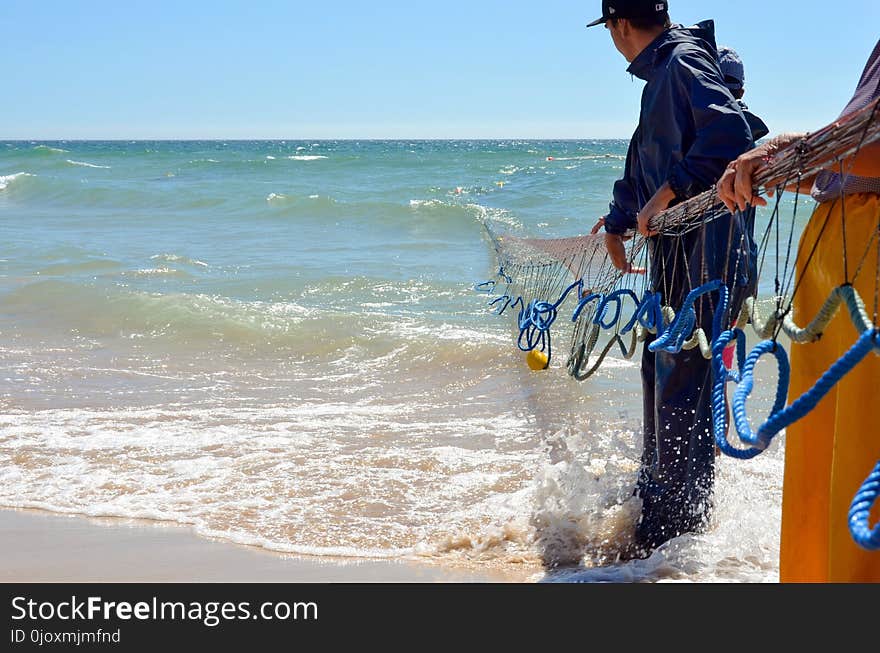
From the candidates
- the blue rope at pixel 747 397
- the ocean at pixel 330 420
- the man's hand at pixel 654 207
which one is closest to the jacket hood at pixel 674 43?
the man's hand at pixel 654 207

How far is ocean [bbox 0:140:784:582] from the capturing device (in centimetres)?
351

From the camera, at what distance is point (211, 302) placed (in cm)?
855

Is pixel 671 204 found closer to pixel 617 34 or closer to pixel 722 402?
pixel 617 34

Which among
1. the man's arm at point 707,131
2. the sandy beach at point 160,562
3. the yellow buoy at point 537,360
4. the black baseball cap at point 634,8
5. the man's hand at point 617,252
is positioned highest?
the black baseball cap at point 634,8

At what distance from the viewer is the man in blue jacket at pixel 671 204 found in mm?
2678

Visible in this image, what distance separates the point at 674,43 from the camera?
2811 millimetres

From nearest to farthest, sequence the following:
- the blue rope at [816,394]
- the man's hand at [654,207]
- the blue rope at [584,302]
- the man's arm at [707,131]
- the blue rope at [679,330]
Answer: the blue rope at [816,394], the blue rope at [679,330], the man's arm at [707,131], the man's hand at [654,207], the blue rope at [584,302]

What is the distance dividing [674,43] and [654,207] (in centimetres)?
47

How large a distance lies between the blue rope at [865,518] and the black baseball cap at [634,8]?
198cm

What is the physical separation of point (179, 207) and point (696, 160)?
1867 cm

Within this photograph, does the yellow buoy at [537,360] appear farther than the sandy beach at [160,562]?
Yes

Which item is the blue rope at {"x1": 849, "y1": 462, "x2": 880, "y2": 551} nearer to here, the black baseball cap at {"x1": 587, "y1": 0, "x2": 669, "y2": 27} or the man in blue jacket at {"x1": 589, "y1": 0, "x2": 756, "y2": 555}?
the man in blue jacket at {"x1": 589, "y1": 0, "x2": 756, "y2": 555}

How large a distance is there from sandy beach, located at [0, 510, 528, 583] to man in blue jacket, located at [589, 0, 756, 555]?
2.00 feet

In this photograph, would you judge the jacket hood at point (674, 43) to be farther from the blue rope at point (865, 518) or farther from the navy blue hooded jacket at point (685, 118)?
the blue rope at point (865, 518)
